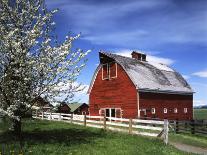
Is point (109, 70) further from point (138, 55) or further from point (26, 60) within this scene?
point (26, 60)

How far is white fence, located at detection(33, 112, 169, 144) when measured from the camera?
2117 centimetres

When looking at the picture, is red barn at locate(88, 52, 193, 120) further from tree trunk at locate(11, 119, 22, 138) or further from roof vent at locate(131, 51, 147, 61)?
tree trunk at locate(11, 119, 22, 138)

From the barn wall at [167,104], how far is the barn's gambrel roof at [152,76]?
2.30 ft

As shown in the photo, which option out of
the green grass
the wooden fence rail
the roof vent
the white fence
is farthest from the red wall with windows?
the green grass

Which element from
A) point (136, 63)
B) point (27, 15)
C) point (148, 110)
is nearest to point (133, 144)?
point (27, 15)

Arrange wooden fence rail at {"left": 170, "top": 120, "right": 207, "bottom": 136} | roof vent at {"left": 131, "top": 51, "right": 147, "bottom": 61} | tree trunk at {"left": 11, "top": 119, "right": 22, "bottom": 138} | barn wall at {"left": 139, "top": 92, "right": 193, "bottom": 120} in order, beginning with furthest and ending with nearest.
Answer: roof vent at {"left": 131, "top": 51, "right": 147, "bottom": 61}, barn wall at {"left": 139, "top": 92, "right": 193, "bottom": 120}, wooden fence rail at {"left": 170, "top": 120, "right": 207, "bottom": 136}, tree trunk at {"left": 11, "top": 119, "right": 22, "bottom": 138}

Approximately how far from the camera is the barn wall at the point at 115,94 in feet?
128

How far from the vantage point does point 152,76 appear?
41938mm

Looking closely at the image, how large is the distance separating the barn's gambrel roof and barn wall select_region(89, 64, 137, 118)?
82 centimetres

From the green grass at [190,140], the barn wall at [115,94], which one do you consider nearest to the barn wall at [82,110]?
the barn wall at [115,94]

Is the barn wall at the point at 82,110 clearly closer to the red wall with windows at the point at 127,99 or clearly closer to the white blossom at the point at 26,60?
the red wall with windows at the point at 127,99

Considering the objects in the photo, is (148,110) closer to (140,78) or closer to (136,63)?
(140,78)

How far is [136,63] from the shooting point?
1703 inches

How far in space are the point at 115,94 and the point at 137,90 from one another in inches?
165
